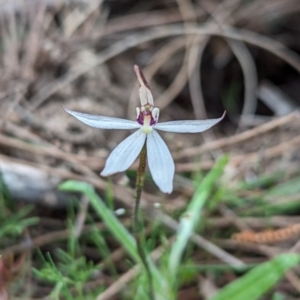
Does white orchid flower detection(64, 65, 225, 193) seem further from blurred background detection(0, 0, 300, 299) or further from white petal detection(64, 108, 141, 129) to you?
blurred background detection(0, 0, 300, 299)

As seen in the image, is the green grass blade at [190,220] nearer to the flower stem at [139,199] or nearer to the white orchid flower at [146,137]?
the flower stem at [139,199]

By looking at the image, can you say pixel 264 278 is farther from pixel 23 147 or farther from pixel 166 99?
pixel 166 99

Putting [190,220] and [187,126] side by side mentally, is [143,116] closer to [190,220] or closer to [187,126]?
[187,126]

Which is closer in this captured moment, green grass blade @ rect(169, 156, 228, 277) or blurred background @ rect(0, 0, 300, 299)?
green grass blade @ rect(169, 156, 228, 277)

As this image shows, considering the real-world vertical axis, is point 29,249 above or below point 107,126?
above

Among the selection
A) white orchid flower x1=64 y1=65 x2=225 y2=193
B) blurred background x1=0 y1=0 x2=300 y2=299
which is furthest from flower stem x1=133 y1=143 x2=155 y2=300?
blurred background x1=0 y1=0 x2=300 y2=299

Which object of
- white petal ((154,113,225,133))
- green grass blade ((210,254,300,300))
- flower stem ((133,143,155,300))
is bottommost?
green grass blade ((210,254,300,300))

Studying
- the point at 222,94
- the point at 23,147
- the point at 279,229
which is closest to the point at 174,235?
the point at 279,229
